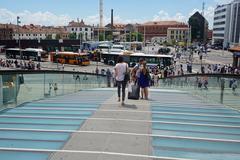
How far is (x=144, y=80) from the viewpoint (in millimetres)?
11555

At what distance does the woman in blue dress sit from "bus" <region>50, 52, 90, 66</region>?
49863mm

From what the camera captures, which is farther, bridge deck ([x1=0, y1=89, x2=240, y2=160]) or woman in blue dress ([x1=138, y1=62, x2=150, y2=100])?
A: woman in blue dress ([x1=138, y1=62, x2=150, y2=100])

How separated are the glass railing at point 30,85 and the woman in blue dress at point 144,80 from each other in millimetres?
3414

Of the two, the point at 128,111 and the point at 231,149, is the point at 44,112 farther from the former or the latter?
the point at 231,149

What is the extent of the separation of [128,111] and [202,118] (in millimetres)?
1796

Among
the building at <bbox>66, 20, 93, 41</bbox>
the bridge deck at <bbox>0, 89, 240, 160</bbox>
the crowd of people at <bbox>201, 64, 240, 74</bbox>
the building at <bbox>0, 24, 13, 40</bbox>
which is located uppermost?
the building at <bbox>66, 20, 93, 41</bbox>

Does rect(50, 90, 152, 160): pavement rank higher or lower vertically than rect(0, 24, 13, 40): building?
lower

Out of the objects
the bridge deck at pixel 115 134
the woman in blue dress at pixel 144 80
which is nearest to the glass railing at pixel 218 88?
the woman in blue dress at pixel 144 80

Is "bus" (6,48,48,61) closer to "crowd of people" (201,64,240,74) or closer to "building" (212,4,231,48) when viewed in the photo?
"crowd of people" (201,64,240,74)

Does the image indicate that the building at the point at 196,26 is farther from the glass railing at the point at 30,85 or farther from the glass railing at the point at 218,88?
the glass railing at the point at 30,85

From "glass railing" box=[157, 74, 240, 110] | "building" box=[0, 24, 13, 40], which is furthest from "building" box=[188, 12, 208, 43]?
"glass railing" box=[157, 74, 240, 110]

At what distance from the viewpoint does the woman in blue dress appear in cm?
1132

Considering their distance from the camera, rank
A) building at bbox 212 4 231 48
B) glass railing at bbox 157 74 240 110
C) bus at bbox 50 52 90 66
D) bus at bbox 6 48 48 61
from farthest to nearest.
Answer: building at bbox 212 4 231 48
bus at bbox 6 48 48 61
bus at bbox 50 52 90 66
glass railing at bbox 157 74 240 110

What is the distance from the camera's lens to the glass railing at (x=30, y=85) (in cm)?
866
